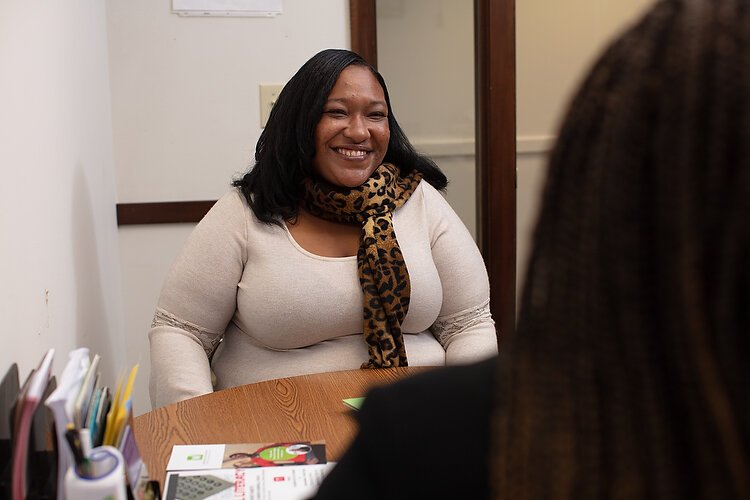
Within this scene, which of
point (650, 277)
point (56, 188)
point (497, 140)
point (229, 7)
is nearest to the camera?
point (650, 277)

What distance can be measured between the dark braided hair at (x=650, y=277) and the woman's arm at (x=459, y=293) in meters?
1.55

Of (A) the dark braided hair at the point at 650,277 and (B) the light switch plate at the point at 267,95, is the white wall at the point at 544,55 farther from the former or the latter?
(A) the dark braided hair at the point at 650,277

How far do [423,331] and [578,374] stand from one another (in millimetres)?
1639

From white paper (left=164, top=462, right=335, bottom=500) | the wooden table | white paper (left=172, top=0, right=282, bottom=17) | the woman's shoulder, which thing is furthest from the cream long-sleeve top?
white paper (left=172, top=0, right=282, bottom=17)

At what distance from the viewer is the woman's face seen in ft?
7.05

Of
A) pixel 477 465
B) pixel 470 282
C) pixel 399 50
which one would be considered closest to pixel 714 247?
pixel 477 465

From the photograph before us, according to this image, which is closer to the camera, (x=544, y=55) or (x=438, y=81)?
(x=438, y=81)

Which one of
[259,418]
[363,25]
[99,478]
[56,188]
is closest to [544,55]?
[363,25]

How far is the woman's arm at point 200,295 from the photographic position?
1.98 m

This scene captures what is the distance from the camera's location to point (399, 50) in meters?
3.08

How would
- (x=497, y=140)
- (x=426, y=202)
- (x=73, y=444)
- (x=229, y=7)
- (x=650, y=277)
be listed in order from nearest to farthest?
(x=650, y=277), (x=73, y=444), (x=426, y=202), (x=229, y=7), (x=497, y=140)

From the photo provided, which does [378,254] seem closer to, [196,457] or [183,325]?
[183,325]

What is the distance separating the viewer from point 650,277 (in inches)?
20.4

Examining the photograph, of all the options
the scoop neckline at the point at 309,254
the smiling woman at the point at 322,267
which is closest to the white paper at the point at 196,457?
the smiling woman at the point at 322,267
